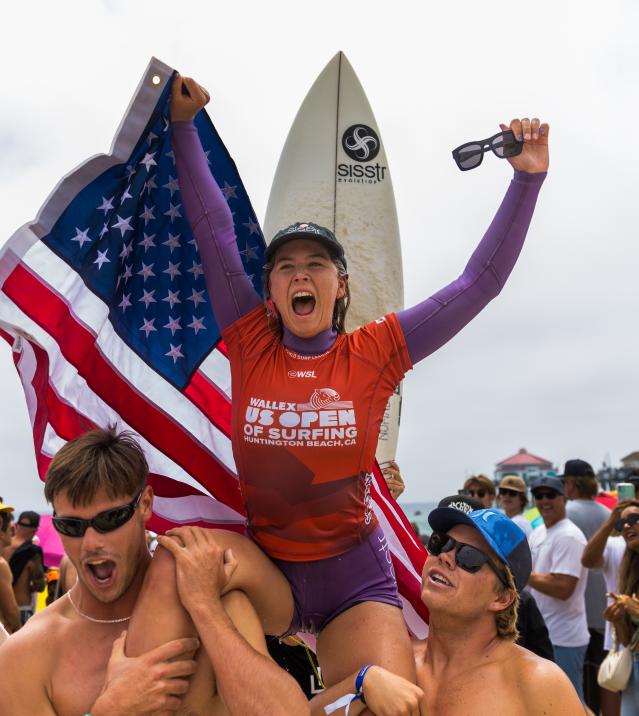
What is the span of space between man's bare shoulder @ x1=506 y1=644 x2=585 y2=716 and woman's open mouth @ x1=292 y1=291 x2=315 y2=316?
1340mm

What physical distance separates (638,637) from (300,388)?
3213 mm

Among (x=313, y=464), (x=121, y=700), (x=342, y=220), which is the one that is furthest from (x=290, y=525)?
(x=342, y=220)

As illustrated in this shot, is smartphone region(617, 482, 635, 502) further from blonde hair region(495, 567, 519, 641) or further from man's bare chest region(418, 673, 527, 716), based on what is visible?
man's bare chest region(418, 673, 527, 716)

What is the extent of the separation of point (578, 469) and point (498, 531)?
4.50m

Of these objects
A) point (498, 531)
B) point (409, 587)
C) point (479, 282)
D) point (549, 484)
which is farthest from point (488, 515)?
point (549, 484)

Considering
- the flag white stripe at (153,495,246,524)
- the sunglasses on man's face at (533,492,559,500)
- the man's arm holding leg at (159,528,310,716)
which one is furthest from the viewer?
the sunglasses on man's face at (533,492,559,500)

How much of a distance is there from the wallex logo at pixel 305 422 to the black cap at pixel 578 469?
184 inches

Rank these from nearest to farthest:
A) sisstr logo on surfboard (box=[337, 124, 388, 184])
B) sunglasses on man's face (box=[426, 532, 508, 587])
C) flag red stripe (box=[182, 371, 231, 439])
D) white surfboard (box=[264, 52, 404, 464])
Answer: sunglasses on man's face (box=[426, 532, 508, 587])
flag red stripe (box=[182, 371, 231, 439])
white surfboard (box=[264, 52, 404, 464])
sisstr logo on surfboard (box=[337, 124, 388, 184])

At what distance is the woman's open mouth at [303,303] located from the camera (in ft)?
9.89

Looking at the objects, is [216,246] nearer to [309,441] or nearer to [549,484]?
[309,441]

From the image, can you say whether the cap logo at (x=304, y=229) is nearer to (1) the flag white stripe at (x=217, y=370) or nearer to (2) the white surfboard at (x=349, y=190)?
(1) the flag white stripe at (x=217, y=370)

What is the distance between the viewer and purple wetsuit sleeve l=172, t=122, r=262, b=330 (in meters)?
3.18

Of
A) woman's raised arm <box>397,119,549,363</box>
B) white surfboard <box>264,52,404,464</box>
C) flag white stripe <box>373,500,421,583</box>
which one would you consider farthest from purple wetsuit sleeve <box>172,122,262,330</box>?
white surfboard <box>264,52,404,464</box>

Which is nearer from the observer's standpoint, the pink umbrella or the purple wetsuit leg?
the purple wetsuit leg
